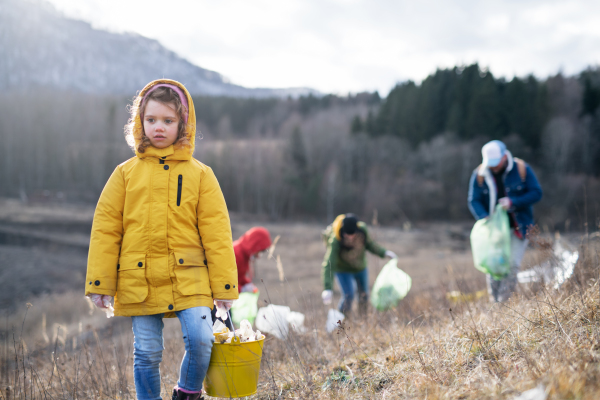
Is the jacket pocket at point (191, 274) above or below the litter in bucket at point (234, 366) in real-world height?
above

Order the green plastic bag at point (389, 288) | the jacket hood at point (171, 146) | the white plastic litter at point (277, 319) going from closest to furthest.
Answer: the jacket hood at point (171, 146) < the white plastic litter at point (277, 319) < the green plastic bag at point (389, 288)

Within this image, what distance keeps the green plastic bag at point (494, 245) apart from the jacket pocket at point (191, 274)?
2750 mm

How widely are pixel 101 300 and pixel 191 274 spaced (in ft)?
1.54

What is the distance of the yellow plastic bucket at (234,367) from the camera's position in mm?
2068

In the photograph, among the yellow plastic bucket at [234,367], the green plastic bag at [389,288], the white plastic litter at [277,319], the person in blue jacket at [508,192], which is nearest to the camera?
the yellow plastic bucket at [234,367]

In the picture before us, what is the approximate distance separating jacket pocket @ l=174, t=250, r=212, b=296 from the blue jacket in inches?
111

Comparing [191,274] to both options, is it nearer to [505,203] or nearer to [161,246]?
[161,246]

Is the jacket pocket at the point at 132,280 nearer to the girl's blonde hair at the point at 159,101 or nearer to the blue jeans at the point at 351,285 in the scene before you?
the girl's blonde hair at the point at 159,101

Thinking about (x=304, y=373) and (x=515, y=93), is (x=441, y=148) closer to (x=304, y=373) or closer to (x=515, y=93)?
(x=515, y=93)

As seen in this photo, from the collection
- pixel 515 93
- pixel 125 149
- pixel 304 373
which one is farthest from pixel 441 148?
pixel 304 373

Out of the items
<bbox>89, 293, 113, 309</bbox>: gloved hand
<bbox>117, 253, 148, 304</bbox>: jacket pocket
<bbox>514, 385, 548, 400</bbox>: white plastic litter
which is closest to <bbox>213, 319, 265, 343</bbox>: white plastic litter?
<bbox>117, 253, 148, 304</bbox>: jacket pocket

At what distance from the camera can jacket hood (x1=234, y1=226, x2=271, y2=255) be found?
4.02 metres

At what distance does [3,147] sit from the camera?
4066 cm

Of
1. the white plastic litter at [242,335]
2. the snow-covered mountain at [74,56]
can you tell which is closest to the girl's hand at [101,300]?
the white plastic litter at [242,335]
